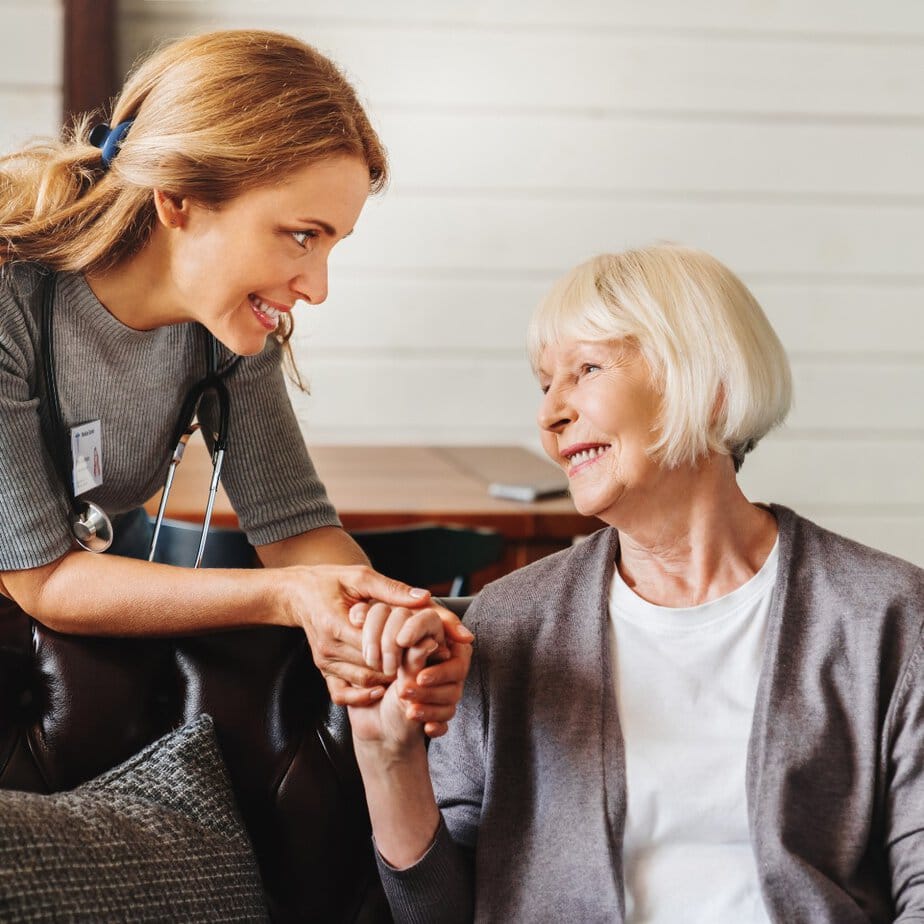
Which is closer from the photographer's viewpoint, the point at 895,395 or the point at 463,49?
the point at 463,49

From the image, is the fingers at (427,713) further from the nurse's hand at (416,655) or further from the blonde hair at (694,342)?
the blonde hair at (694,342)

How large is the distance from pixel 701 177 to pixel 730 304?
257cm

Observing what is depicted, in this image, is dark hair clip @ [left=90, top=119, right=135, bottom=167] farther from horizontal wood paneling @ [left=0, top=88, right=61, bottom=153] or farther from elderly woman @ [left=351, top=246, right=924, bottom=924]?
horizontal wood paneling @ [left=0, top=88, right=61, bottom=153]

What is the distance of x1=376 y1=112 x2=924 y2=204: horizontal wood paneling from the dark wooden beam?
0.81 meters

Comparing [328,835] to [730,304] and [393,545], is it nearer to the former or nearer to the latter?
[730,304]

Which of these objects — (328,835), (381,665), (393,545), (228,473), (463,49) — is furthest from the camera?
(463,49)

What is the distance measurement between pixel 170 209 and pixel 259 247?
0.12 m

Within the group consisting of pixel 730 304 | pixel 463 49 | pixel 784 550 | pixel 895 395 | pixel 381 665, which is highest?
pixel 463 49

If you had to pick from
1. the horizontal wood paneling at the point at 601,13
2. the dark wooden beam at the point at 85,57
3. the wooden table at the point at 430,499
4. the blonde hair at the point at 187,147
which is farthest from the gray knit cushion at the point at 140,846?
the horizontal wood paneling at the point at 601,13

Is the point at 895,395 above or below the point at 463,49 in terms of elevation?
below

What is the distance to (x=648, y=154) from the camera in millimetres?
3775

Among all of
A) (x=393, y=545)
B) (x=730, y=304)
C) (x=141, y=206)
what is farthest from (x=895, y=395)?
(x=141, y=206)

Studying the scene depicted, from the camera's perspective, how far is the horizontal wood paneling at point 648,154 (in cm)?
371

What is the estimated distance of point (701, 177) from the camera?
12.4ft
